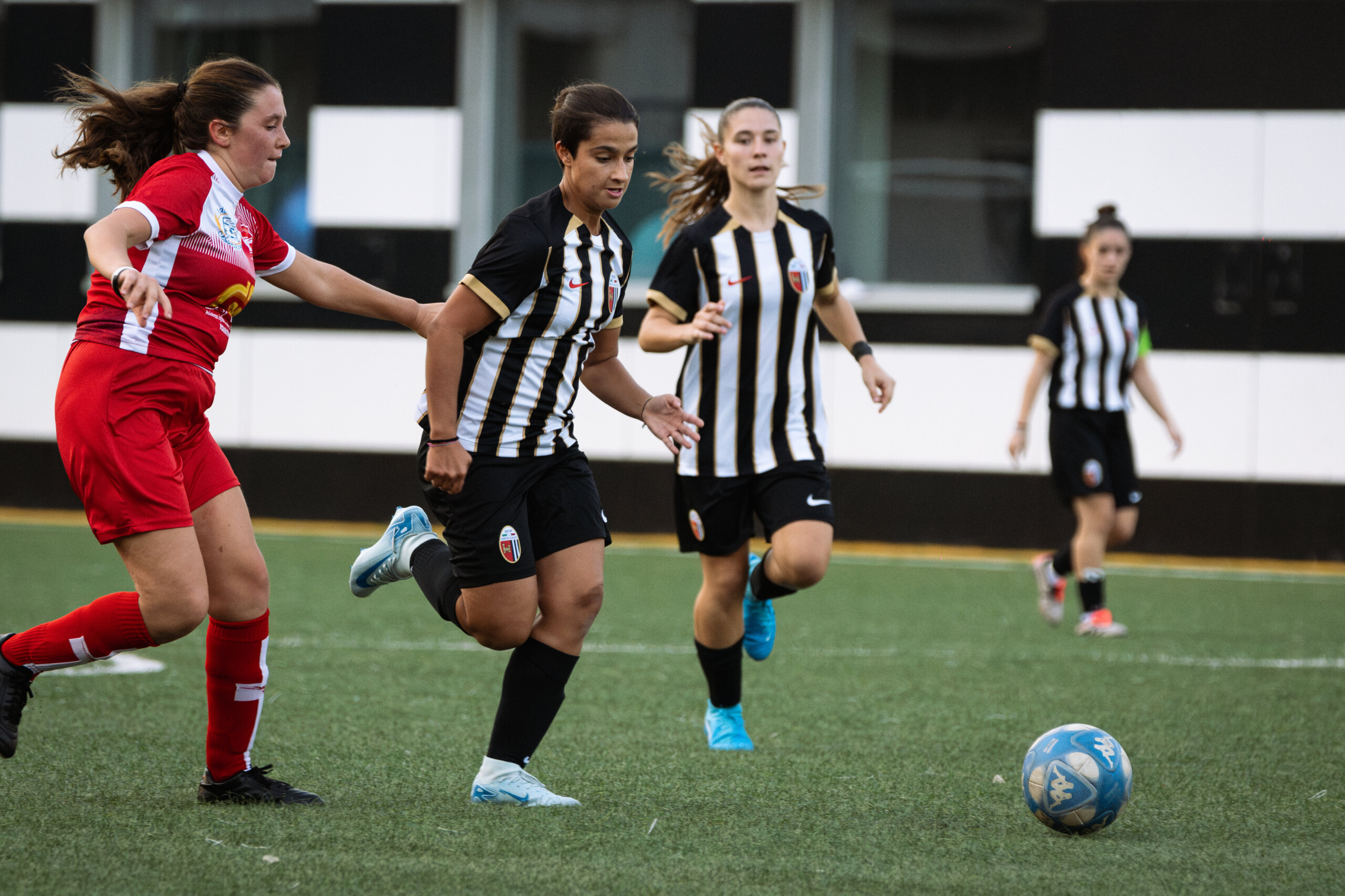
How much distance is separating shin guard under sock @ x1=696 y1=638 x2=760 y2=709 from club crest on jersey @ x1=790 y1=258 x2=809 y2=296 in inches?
45.0

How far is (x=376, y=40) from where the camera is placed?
11.1m

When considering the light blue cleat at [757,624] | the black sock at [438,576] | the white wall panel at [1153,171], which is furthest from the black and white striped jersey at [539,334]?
the white wall panel at [1153,171]

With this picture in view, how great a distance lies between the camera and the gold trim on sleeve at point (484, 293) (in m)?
3.49

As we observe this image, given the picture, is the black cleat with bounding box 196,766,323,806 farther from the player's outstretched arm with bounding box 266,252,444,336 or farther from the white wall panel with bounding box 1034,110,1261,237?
the white wall panel with bounding box 1034,110,1261,237

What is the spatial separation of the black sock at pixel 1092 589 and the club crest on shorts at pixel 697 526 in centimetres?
319

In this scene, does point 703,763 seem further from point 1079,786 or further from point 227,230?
point 227,230


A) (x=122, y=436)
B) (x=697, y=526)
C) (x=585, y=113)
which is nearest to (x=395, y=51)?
(x=697, y=526)

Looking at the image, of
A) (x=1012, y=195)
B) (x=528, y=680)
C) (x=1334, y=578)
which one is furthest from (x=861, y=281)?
(x=528, y=680)

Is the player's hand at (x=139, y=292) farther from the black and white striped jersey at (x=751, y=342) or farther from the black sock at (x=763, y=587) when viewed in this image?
the black sock at (x=763, y=587)

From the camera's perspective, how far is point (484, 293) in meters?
3.49

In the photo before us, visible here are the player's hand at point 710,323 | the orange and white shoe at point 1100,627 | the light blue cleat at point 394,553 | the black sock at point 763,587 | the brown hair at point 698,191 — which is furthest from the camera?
the orange and white shoe at point 1100,627

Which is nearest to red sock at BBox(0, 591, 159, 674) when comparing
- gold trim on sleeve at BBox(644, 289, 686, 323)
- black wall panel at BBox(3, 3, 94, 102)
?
gold trim on sleeve at BBox(644, 289, 686, 323)

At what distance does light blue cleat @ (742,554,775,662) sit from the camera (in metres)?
4.88

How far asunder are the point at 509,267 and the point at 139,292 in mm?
881
